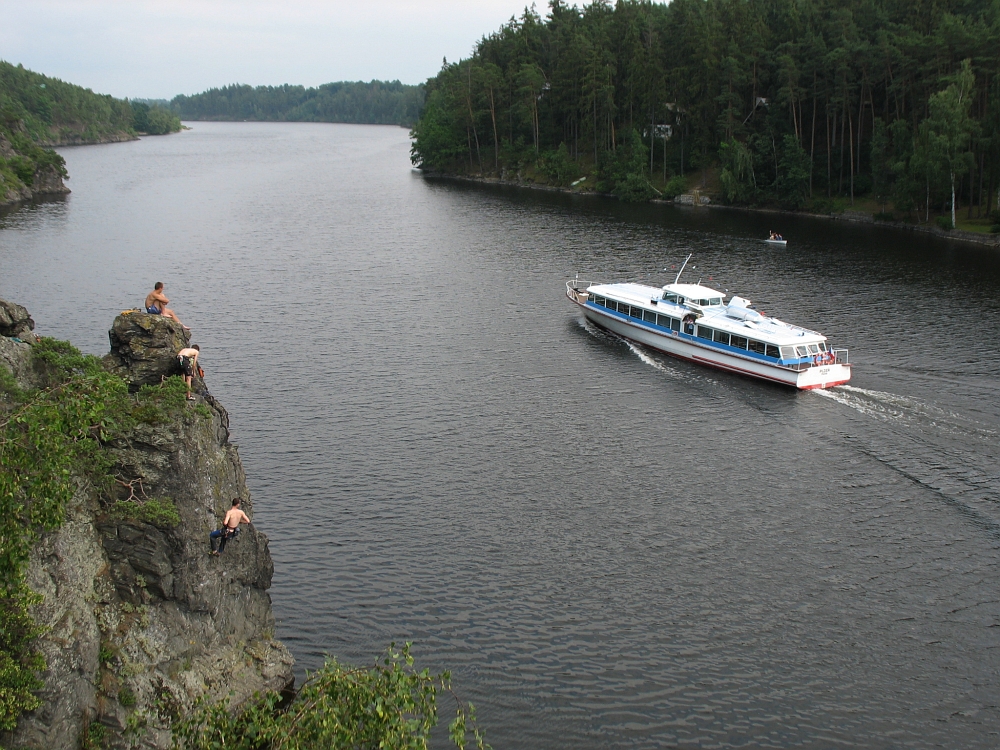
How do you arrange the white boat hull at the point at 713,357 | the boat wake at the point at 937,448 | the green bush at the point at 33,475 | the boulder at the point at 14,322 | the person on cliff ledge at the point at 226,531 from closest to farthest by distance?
1. the green bush at the point at 33,475
2. the boulder at the point at 14,322
3. the person on cliff ledge at the point at 226,531
4. the boat wake at the point at 937,448
5. the white boat hull at the point at 713,357

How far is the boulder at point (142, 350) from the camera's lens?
34125 mm

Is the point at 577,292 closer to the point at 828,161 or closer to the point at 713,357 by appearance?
the point at 713,357

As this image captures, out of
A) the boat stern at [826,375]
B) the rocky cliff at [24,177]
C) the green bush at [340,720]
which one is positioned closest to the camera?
the green bush at [340,720]

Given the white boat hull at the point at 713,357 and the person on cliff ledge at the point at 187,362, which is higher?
the person on cliff ledge at the point at 187,362

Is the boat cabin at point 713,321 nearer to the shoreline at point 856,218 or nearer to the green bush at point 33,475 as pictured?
the green bush at point 33,475

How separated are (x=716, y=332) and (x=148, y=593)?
53.5m

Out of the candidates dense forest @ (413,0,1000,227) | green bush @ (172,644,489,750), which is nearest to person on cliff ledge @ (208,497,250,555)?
green bush @ (172,644,489,750)

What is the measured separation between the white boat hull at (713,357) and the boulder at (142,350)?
156ft

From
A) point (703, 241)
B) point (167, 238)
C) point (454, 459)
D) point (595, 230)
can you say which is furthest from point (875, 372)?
point (167, 238)

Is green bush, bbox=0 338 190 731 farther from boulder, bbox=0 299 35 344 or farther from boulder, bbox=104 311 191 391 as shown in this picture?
boulder, bbox=104 311 191 391

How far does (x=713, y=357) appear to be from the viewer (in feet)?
239

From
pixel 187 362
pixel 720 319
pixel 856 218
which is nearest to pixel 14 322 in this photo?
pixel 187 362

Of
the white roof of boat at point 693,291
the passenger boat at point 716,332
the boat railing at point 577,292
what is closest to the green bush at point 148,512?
the passenger boat at point 716,332

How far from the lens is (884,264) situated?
104 meters
